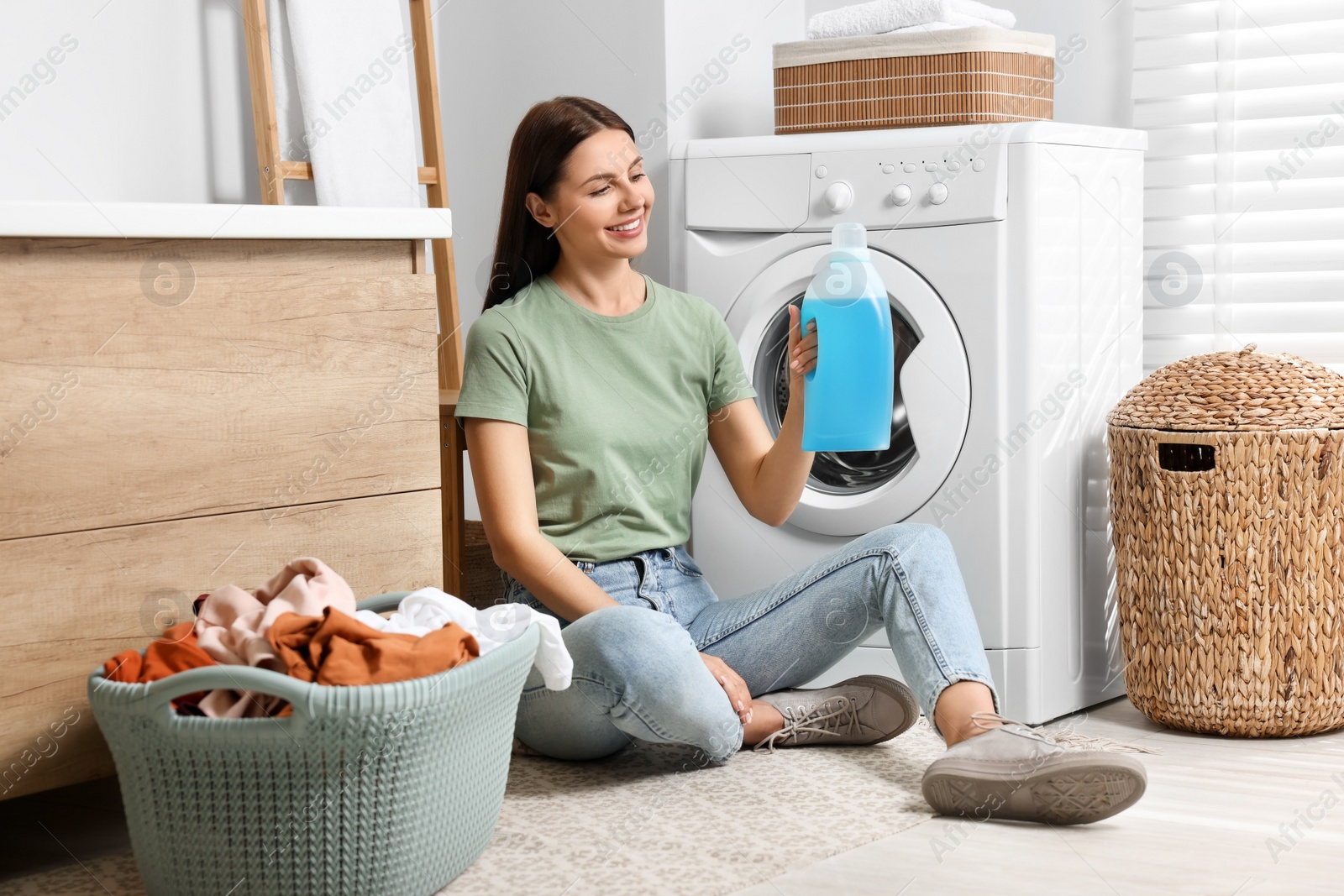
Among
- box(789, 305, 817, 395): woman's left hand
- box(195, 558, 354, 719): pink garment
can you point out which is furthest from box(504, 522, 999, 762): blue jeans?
box(195, 558, 354, 719): pink garment

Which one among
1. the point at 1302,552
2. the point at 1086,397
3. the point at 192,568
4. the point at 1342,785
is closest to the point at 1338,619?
the point at 1302,552

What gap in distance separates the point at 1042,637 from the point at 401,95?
1455 mm

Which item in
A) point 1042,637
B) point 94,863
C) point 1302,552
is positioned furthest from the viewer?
point 1042,637

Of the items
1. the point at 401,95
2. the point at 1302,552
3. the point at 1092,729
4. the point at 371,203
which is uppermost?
the point at 401,95

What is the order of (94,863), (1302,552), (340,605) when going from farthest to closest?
(1302,552) → (94,863) → (340,605)

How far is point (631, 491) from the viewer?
1719mm

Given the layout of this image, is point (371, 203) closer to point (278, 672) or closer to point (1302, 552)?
point (278, 672)

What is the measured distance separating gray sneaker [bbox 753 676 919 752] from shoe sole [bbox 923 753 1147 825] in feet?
0.92

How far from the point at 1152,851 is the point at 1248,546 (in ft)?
1.93

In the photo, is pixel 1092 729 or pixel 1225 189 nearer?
pixel 1092 729

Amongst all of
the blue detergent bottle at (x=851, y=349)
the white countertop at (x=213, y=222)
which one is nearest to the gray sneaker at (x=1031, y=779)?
the blue detergent bottle at (x=851, y=349)

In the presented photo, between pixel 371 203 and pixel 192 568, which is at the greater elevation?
pixel 371 203

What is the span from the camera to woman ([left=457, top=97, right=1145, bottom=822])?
1.55m

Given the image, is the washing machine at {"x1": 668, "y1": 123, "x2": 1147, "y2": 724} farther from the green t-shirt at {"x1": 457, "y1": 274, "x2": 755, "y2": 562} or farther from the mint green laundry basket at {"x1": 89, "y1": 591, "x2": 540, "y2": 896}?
the mint green laundry basket at {"x1": 89, "y1": 591, "x2": 540, "y2": 896}
